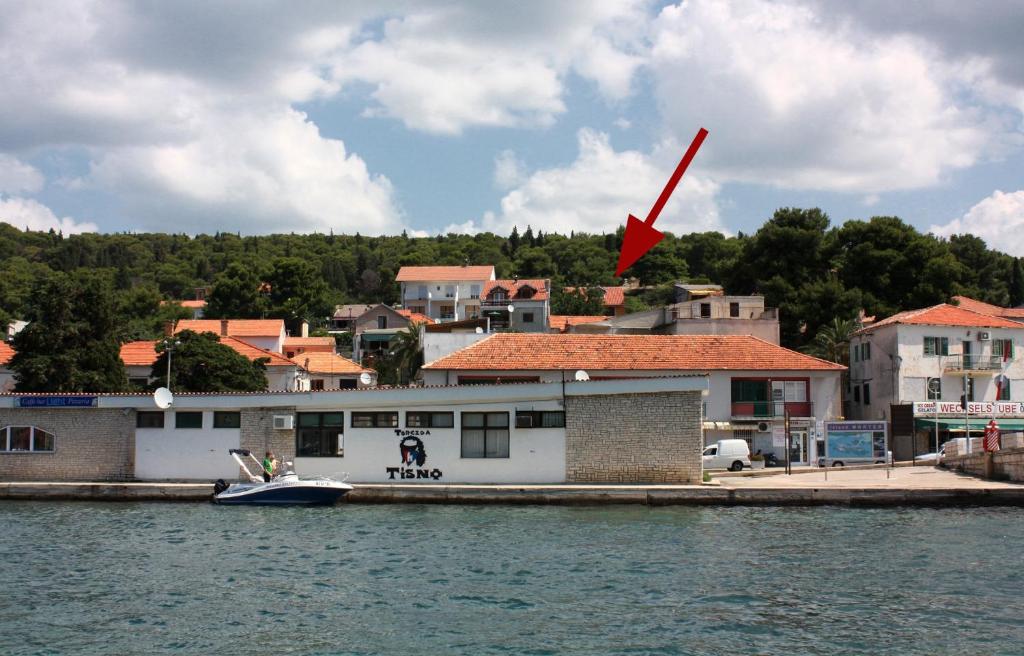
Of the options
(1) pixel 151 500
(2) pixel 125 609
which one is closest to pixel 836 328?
(1) pixel 151 500

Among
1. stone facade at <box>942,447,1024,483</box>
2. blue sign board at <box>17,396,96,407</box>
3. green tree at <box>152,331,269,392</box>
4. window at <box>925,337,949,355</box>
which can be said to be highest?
window at <box>925,337,949,355</box>

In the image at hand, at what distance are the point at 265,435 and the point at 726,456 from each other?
58.2 ft

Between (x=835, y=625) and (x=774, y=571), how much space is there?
13.4 ft

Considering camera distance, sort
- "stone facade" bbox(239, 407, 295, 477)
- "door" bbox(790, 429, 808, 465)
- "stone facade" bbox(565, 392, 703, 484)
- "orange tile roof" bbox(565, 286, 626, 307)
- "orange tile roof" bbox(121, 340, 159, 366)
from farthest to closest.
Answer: "orange tile roof" bbox(565, 286, 626, 307) < "orange tile roof" bbox(121, 340, 159, 366) < "door" bbox(790, 429, 808, 465) < "stone facade" bbox(239, 407, 295, 477) < "stone facade" bbox(565, 392, 703, 484)

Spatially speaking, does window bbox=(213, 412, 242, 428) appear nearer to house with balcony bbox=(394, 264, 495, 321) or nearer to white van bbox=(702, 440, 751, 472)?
white van bbox=(702, 440, 751, 472)

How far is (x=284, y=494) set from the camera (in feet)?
99.1

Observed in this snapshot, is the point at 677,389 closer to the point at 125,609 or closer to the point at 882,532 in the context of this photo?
the point at 882,532

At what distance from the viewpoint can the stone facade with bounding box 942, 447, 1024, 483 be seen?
107ft

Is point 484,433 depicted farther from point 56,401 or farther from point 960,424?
point 960,424

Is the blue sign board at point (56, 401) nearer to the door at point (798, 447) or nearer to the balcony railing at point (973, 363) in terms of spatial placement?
the door at point (798, 447)

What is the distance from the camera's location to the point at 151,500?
3145 centimetres

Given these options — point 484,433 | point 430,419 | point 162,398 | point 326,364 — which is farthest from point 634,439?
point 326,364

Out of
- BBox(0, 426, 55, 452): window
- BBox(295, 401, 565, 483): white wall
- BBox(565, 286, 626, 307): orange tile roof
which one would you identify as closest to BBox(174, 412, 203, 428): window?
BBox(295, 401, 565, 483): white wall

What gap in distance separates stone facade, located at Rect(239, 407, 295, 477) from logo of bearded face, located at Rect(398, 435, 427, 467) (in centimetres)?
389
